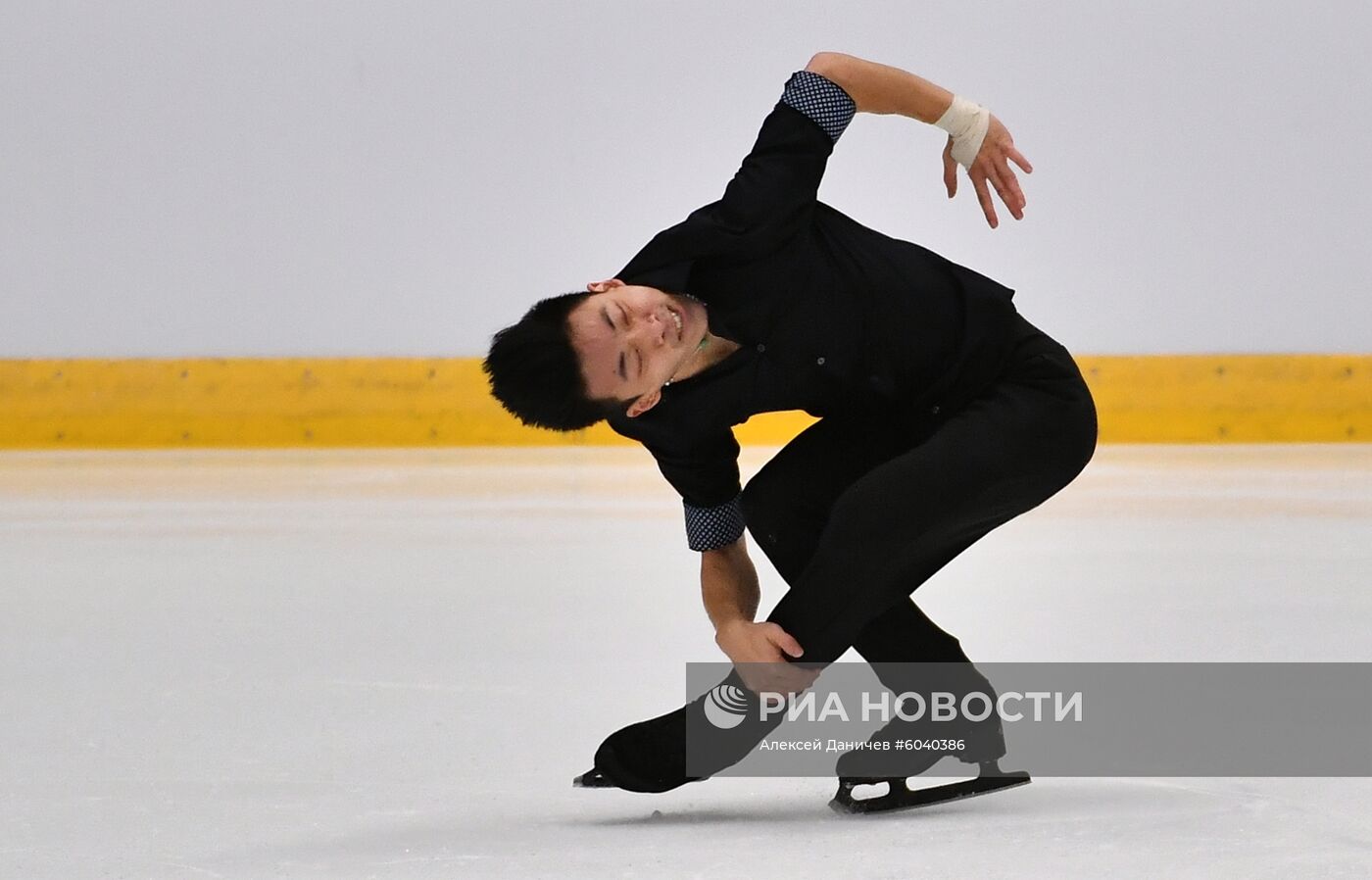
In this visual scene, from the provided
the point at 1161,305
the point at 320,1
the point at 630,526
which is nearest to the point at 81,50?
the point at 320,1

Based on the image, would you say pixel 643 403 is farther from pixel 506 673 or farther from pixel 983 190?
pixel 506 673

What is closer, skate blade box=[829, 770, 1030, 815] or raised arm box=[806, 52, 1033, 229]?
skate blade box=[829, 770, 1030, 815]

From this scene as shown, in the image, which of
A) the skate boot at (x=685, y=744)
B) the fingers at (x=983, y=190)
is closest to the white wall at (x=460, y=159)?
the fingers at (x=983, y=190)

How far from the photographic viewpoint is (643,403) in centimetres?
159

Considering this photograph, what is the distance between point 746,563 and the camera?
1738 mm

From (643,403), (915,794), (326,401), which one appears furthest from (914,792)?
(326,401)

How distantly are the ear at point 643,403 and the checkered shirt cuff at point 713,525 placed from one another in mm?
165

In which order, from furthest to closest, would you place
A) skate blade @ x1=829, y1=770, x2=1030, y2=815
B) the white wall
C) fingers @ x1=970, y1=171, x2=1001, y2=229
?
the white wall < fingers @ x1=970, y1=171, x2=1001, y2=229 < skate blade @ x1=829, y1=770, x2=1030, y2=815

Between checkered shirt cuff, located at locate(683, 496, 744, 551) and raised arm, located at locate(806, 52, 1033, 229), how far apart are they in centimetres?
45

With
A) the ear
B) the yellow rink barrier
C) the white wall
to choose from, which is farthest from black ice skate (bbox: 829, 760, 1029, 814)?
the white wall

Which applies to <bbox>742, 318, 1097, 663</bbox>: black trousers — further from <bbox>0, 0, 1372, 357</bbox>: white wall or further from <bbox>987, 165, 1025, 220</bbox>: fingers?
<bbox>0, 0, 1372, 357</bbox>: white wall

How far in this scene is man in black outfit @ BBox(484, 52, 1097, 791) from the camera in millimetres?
1545

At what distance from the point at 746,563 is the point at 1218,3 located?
6.17m

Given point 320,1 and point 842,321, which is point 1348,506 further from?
point 320,1
